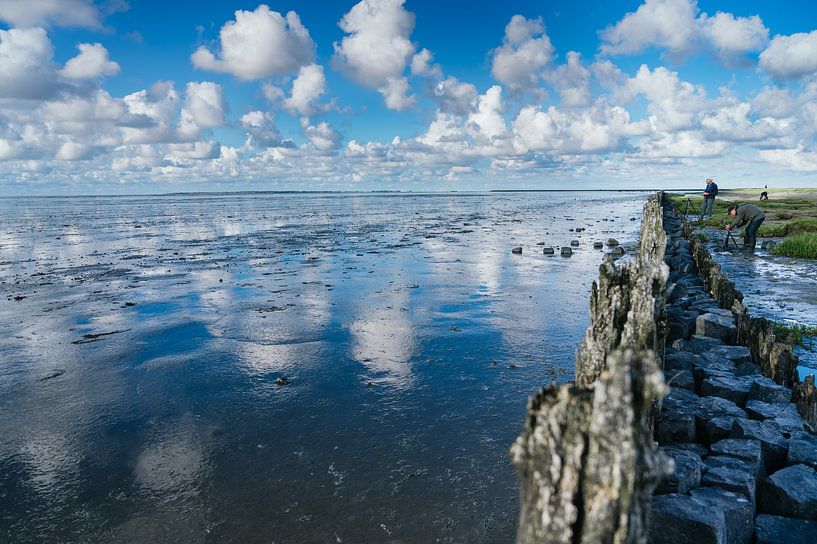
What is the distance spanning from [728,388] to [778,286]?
11643mm

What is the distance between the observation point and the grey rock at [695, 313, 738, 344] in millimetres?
9336

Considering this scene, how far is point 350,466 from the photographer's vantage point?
6156 mm

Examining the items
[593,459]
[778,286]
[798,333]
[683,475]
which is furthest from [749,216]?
[593,459]

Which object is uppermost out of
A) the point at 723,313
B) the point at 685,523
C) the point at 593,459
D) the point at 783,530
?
the point at 593,459

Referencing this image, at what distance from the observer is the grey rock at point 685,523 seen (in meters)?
3.96

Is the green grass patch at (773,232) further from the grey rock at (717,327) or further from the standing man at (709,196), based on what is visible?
the grey rock at (717,327)

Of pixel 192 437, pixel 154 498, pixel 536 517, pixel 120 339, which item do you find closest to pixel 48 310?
pixel 120 339

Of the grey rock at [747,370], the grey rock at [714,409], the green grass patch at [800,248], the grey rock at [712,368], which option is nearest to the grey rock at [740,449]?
the grey rock at [714,409]

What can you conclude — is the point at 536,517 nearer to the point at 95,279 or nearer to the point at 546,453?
the point at 546,453

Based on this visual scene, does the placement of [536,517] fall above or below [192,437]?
above

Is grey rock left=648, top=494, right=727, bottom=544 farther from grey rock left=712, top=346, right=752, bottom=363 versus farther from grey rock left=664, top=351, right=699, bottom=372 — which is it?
grey rock left=712, top=346, right=752, bottom=363

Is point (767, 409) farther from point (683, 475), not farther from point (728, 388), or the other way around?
point (683, 475)

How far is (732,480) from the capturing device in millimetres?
4719

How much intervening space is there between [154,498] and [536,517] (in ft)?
15.7
